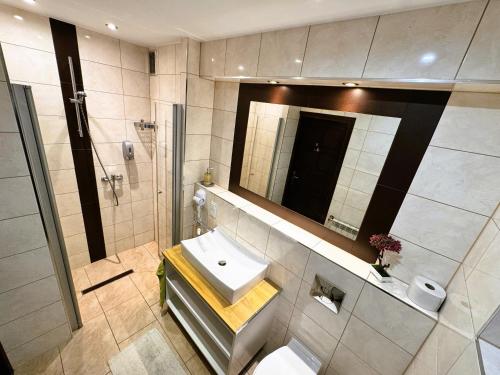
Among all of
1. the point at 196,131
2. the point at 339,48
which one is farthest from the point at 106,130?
the point at 339,48

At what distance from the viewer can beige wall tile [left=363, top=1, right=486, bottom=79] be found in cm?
82

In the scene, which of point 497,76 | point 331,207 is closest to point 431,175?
point 497,76

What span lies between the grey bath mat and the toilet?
2.20 feet

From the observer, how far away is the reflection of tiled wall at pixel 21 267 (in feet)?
3.70

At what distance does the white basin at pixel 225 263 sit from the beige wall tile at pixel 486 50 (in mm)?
1523

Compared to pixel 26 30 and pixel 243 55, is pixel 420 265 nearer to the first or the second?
pixel 243 55

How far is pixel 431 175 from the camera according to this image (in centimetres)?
103

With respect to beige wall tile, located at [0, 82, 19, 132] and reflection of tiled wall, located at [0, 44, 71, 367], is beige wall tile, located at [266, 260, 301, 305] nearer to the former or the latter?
reflection of tiled wall, located at [0, 44, 71, 367]

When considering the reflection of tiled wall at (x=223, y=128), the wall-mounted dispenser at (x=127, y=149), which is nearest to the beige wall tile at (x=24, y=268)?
the wall-mounted dispenser at (x=127, y=149)

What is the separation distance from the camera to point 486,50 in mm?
785

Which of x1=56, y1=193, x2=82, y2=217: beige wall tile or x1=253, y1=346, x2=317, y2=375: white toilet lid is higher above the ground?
x1=56, y1=193, x2=82, y2=217: beige wall tile

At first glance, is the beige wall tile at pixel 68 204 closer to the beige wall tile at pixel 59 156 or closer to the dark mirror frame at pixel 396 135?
the beige wall tile at pixel 59 156

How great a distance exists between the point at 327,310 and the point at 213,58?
2.08 meters

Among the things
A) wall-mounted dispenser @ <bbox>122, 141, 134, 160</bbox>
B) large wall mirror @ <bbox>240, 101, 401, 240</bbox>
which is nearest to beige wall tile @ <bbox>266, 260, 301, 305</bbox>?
large wall mirror @ <bbox>240, 101, 401, 240</bbox>
